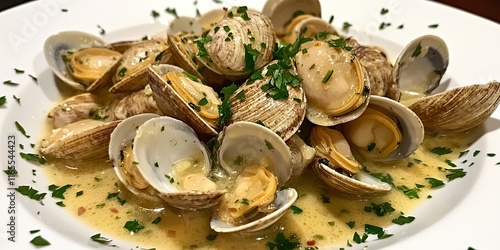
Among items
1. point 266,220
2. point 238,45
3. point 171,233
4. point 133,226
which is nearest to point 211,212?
point 171,233

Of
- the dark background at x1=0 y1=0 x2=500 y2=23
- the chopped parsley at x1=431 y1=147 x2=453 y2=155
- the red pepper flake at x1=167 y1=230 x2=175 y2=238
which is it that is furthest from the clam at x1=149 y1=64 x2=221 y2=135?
the dark background at x1=0 y1=0 x2=500 y2=23

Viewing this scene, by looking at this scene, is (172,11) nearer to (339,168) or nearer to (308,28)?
(308,28)

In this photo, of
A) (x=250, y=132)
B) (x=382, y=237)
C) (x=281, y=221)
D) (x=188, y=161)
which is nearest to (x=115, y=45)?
(x=188, y=161)

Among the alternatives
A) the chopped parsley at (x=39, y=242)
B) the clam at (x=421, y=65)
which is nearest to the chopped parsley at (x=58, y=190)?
the chopped parsley at (x=39, y=242)

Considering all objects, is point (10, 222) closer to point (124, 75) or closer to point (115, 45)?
point (124, 75)

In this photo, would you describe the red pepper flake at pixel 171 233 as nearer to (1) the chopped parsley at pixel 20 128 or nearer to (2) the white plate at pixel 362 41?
(2) the white plate at pixel 362 41
